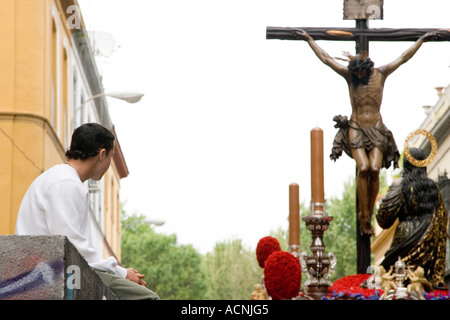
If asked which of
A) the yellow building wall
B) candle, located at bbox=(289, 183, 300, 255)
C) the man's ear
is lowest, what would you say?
the man's ear

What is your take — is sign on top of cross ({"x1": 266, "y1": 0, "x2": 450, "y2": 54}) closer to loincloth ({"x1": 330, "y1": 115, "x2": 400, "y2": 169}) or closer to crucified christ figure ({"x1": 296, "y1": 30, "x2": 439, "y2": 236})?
crucified christ figure ({"x1": 296, "y1": 30, "x2": 439, "y2": 236})

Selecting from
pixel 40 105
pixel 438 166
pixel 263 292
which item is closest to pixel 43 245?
pixel 263 292

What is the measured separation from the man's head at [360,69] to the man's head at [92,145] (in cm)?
784

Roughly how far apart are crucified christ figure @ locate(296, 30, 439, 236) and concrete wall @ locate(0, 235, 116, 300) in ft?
27.8

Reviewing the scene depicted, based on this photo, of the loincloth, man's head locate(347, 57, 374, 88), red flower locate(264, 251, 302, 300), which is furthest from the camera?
man's head locate(347, 57, 374, 88)

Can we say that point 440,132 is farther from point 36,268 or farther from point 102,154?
point 36,268

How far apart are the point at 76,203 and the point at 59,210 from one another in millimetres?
104

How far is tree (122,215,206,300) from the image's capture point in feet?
255

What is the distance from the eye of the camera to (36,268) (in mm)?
5328

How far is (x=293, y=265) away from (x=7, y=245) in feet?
18.0

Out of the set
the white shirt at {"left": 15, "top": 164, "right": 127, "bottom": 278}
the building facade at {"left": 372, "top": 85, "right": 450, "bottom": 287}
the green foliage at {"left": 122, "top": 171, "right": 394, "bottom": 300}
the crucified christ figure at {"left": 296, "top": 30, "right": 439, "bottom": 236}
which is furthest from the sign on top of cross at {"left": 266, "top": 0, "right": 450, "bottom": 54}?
the green foliage at {"left": 122, "top": 171, "right": 394, "bottom": 300}

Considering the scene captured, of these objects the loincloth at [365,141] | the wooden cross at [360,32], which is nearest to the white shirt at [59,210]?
the loincloth at [365,141]

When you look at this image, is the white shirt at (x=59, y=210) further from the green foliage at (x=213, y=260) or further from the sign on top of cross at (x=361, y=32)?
the green foliage at (x=213, y=260)
